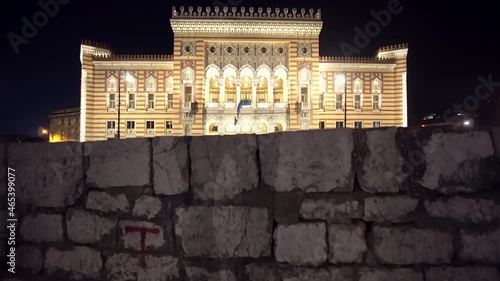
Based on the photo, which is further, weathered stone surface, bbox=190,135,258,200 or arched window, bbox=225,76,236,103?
arched window, bbox=225,76,236,103

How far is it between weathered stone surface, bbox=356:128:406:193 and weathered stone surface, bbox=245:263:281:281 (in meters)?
0.88

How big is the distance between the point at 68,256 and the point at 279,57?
31.9 meters

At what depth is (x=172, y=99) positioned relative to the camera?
112 ft

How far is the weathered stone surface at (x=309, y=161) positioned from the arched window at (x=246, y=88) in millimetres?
32095

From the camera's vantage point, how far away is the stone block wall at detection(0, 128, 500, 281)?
2449 millimetres

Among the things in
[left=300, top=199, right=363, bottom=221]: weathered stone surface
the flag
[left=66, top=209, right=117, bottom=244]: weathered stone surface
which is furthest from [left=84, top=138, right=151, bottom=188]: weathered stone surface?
the flag

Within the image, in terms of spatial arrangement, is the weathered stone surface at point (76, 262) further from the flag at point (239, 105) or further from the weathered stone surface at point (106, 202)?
the flag at point (239, 105)

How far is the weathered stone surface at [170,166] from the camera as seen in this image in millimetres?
2820

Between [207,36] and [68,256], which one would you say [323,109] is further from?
[68,256]

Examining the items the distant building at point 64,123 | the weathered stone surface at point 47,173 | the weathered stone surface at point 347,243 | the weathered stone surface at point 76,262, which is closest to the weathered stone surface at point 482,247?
the weathered stone surface at point 347,243

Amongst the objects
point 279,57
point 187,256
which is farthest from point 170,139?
point 279,57

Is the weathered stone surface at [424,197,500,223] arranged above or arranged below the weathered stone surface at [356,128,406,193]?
below

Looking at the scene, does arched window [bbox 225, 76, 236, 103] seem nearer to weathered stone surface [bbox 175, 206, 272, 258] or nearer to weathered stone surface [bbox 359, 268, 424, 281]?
weathered stone surface [bbox 175, 206, 272, 258]

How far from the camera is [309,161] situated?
260cm
